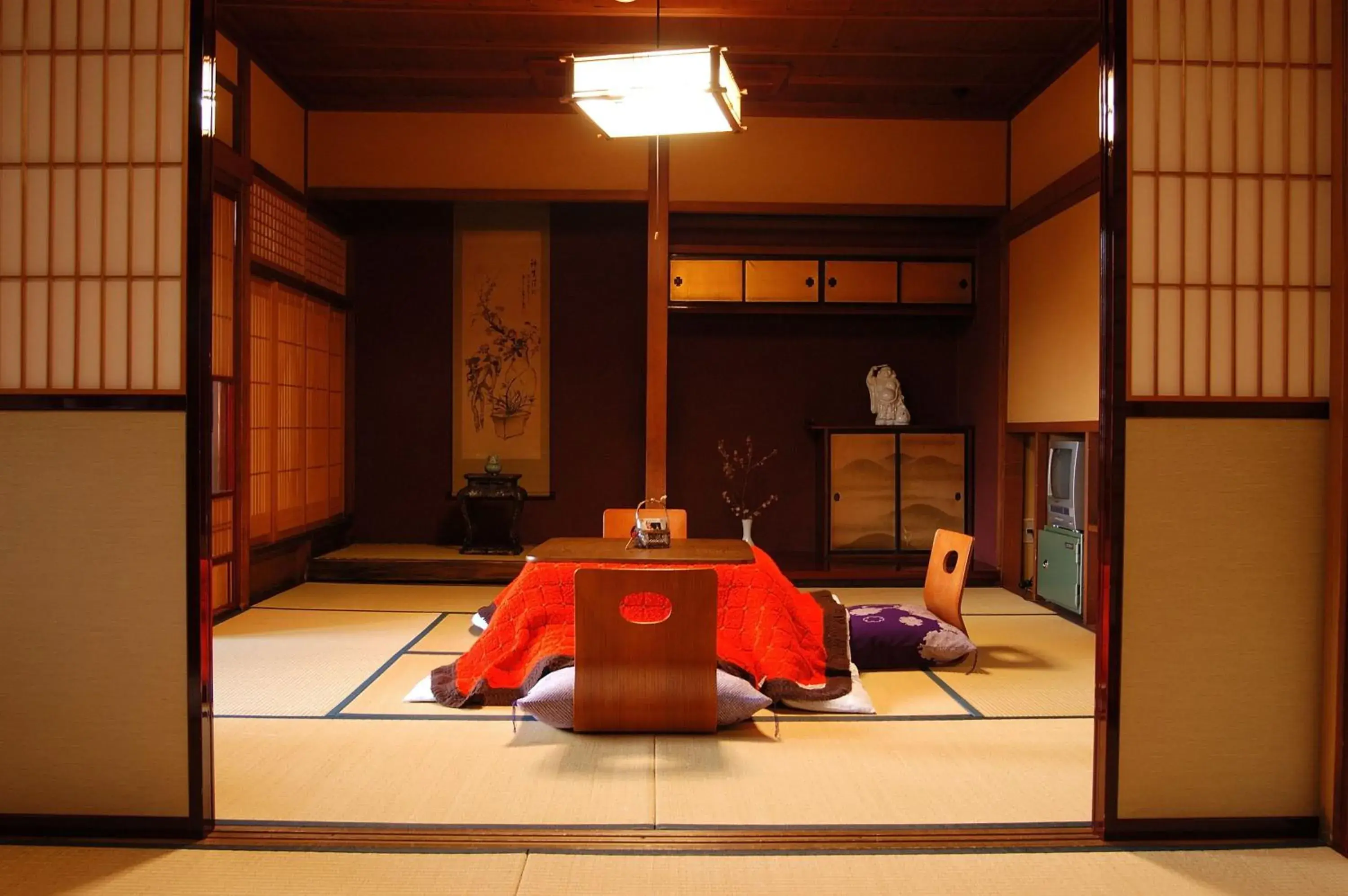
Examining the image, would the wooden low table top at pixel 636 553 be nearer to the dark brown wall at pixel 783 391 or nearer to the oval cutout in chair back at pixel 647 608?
the oval cutout in chair back at pixel 647 608

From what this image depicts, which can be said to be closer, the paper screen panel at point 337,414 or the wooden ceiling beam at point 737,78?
the wooden ceiling beam at point 737,78

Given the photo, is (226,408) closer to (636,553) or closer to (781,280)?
(636,553)

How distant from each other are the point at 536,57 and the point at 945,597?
13.1 feet

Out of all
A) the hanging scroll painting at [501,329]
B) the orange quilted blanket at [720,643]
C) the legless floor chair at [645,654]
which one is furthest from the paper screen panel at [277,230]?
the legless floor chair at [645,654]

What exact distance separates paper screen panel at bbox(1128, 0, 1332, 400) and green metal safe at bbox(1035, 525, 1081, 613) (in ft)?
9.43

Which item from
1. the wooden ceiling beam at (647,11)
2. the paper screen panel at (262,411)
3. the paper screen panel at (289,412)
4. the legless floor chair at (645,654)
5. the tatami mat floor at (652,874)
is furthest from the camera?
the paper screen panel at (289,412)

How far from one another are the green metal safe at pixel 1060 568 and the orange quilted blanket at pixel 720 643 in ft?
6.18

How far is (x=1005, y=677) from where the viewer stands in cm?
390

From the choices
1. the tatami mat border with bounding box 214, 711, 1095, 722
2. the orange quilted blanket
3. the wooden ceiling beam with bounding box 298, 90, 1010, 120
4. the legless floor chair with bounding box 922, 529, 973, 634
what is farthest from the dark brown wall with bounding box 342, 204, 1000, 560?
the tatami mat border with bounding box 214, 711, 1095, 722

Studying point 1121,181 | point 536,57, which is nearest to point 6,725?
point 1121,181

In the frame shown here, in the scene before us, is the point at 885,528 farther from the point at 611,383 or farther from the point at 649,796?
the point at 649,796

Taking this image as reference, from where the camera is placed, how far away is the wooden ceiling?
4.92 meters

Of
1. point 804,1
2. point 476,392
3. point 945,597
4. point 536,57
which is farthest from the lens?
point 476,392

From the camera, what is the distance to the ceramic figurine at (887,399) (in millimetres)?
6766
